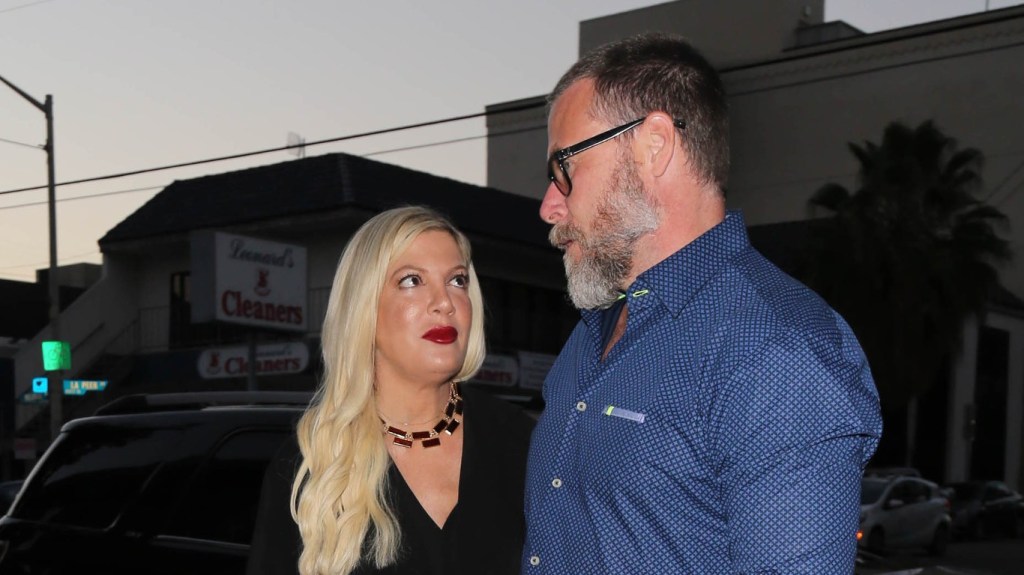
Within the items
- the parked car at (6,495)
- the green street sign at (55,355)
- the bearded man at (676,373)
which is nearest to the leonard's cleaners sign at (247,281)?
the parked car at (6,495)

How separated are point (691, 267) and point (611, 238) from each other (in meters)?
0.18

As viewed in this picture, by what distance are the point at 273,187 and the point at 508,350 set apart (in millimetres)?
7050

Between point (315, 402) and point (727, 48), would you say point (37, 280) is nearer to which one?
point (727, 48)

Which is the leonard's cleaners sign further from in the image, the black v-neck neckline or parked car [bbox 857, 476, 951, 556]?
the black v-neck neckline

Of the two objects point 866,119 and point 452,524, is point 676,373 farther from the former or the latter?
point 866,119

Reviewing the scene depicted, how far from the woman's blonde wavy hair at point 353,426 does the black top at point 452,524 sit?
0.17 ft

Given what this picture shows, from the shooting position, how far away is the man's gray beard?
8.43 feet

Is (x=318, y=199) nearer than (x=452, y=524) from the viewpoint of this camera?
No

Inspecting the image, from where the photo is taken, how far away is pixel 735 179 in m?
58.1

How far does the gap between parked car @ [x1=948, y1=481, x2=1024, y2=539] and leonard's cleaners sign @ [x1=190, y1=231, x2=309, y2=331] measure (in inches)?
691

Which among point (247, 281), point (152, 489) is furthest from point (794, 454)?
point (247, 281)

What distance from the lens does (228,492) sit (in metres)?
5.50

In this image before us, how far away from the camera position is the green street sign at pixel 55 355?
2623cm

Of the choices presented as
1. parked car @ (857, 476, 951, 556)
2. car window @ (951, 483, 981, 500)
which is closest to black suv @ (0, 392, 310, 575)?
parked car @ (857, 476, 951, 556)
